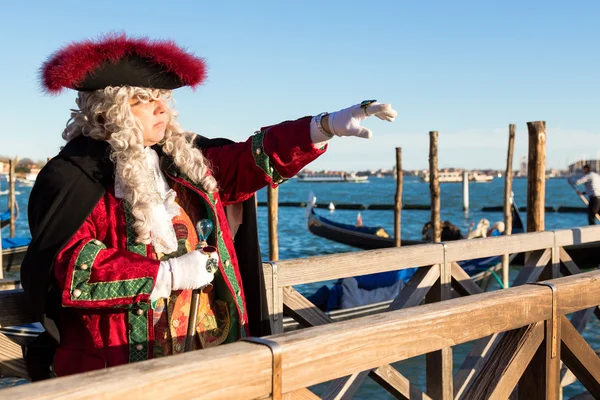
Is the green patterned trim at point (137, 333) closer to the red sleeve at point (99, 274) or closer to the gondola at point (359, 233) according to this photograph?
the red sleeve at point (99, 274)

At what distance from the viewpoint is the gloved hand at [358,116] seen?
1.76 meters

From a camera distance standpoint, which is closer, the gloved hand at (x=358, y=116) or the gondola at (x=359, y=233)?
the gloved hand at (x=358, y=116)

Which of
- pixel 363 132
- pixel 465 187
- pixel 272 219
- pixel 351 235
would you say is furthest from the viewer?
pixel 465 187

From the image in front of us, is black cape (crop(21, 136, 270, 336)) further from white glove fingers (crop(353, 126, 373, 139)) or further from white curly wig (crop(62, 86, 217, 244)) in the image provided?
white glove fingers (crop(353, 126, 373, 139))

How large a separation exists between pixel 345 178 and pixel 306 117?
119m

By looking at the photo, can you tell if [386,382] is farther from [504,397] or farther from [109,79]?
[109,79]

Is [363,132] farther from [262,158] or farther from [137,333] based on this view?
[137,333]

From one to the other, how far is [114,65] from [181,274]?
0.61m

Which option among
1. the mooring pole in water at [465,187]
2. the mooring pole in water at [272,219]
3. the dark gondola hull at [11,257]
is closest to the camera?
the mooring pole in water at [272,219]

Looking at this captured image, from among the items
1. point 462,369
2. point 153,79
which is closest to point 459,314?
point 153,79

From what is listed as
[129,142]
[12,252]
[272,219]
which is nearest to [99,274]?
[129,142]

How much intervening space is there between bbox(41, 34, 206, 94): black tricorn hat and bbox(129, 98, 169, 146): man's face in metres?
0.05

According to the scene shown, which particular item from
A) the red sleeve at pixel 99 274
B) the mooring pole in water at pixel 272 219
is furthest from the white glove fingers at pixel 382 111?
the mooring pole in water at pixel 272 219

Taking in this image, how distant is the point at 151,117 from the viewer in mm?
1868
